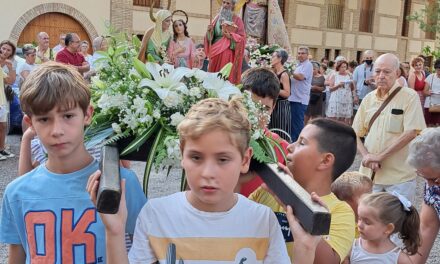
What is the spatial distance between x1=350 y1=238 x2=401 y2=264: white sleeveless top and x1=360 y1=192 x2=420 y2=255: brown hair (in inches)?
4.0

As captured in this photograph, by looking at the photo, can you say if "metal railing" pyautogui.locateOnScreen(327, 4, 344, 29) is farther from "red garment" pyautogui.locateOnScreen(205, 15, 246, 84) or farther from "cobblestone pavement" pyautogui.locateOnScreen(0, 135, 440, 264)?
"red garment" pyautogui.locateOnScreen(205, 15, 246, 84)

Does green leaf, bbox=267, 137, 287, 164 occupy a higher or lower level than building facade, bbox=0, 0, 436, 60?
lower

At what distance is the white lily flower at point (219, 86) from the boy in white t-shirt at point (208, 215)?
1.15ft

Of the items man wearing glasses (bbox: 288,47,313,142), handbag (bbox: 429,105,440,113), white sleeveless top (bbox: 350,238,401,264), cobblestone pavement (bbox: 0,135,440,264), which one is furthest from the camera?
handbag (bbox: 429,105,440,113)

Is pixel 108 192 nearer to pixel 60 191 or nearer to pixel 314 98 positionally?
pixel 60 191

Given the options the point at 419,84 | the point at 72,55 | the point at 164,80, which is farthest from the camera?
the point at 419,84

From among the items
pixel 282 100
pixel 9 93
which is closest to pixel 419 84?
pixel 282 100

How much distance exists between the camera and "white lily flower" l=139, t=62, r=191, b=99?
2.22 m

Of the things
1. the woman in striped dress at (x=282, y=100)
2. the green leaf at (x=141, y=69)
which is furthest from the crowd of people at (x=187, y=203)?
the woman in striped dress at (x=282, y=100)

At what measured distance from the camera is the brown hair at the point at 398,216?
312 centimetres

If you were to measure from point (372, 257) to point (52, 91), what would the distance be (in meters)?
1.99

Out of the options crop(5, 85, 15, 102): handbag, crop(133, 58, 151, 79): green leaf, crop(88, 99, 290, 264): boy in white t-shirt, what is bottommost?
crop(5, 85, 15, 102): handbag

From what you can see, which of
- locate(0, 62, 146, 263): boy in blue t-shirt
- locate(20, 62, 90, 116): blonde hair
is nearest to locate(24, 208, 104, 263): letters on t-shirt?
locate(0, 62, 146, 263): boy in blue t-shirt

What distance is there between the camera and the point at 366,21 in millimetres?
29734
